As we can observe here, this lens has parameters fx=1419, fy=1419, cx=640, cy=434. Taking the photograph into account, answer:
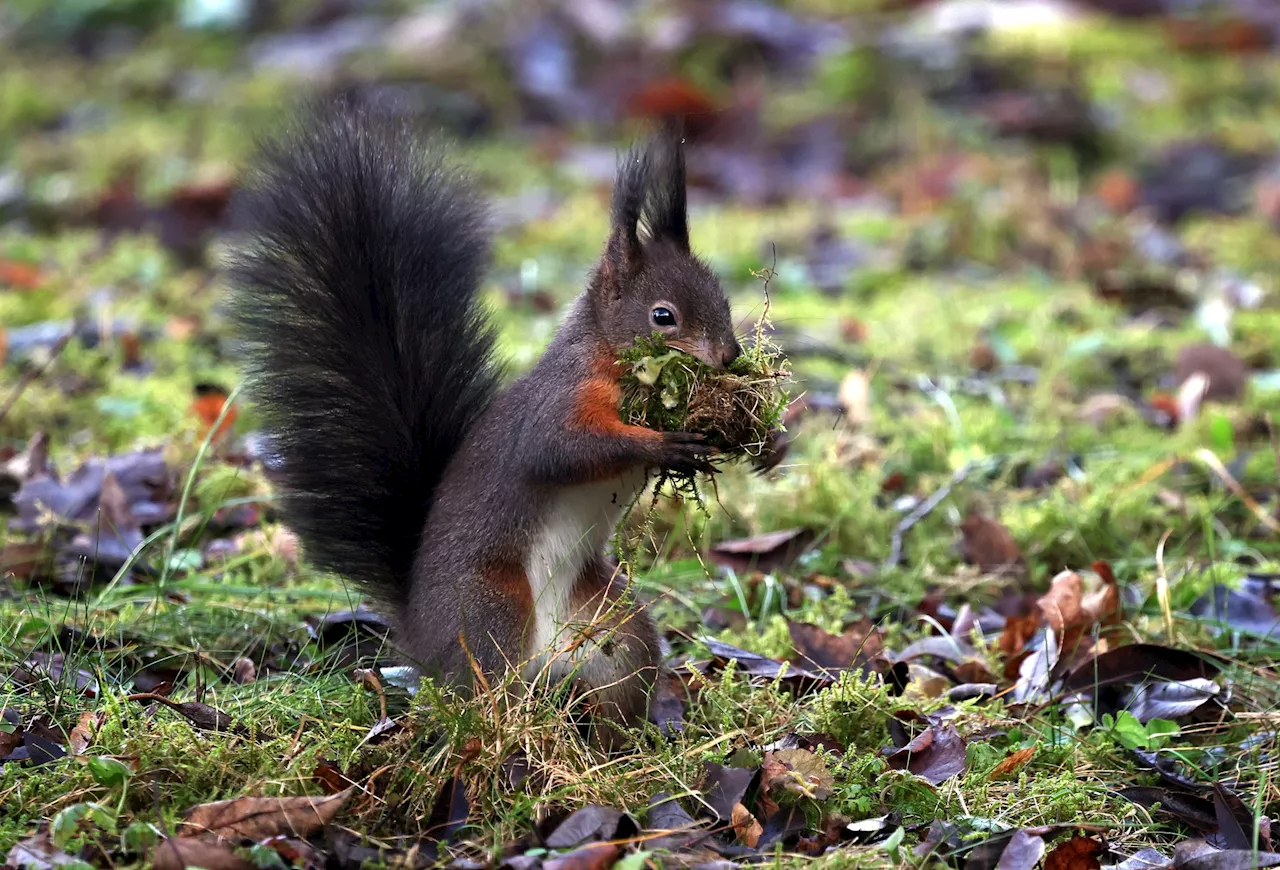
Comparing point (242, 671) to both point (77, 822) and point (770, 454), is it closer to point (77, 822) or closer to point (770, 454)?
point (77, 822)

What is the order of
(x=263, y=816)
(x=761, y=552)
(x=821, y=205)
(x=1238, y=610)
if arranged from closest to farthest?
(x=263, y=816) < (x=1238, y=610) < (x=761, y=552) < (x=821, y=205)

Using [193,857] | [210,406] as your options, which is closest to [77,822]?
[193,857]

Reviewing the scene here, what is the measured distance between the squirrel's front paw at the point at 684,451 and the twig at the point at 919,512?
1069mm

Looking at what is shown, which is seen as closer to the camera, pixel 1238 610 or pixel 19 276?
pixel 1238 610

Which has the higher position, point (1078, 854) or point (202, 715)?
point (202, 715)

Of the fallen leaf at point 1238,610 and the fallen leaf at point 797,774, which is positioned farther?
the fallen leaf at point 1238,610

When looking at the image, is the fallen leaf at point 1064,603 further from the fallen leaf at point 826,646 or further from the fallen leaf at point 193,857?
the fallen leaf at point 193,857

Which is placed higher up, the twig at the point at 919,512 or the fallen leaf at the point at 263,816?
the fallen leaf at the point at 263,816

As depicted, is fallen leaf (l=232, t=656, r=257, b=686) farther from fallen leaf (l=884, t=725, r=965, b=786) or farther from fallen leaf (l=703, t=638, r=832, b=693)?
fallen leaf (l=884, t=725, r=965, b=786)

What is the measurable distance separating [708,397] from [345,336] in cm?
67

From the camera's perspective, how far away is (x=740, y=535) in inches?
136

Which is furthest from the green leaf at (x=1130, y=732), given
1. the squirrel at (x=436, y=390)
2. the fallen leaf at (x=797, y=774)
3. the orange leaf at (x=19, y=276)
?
the orange leaf at (x=19, y=276)

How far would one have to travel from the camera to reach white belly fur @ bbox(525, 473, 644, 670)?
2.43m

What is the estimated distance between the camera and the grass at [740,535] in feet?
6.93
